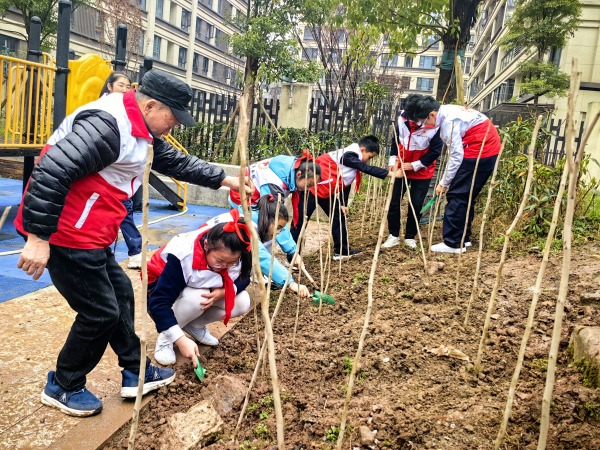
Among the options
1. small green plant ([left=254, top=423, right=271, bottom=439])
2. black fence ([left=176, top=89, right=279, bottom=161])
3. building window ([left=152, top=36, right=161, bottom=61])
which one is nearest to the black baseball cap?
small green plant ([left=254, top=423, right=271, bottom=439])

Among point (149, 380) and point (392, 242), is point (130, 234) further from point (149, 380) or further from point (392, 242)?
point (392, 242)

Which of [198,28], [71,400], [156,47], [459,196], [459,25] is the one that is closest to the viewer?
[71,400]

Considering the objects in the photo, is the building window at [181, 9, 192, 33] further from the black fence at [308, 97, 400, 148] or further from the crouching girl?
the crouching girl

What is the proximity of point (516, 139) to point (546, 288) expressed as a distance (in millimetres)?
2712

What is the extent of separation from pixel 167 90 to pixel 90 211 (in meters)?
0.55

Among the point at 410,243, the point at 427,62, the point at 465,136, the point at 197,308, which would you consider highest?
the point at 427,62

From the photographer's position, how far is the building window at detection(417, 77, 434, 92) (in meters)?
51.4

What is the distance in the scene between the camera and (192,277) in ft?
8.79

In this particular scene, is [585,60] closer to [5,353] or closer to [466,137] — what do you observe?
Result: [466,137]

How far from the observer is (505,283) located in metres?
3.58

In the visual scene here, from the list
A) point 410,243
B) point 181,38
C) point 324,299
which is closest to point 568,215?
point 324,299

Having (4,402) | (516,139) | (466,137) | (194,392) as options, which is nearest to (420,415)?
(194,392)

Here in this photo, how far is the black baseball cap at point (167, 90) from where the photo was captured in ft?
6.60

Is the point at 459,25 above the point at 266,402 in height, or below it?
above
